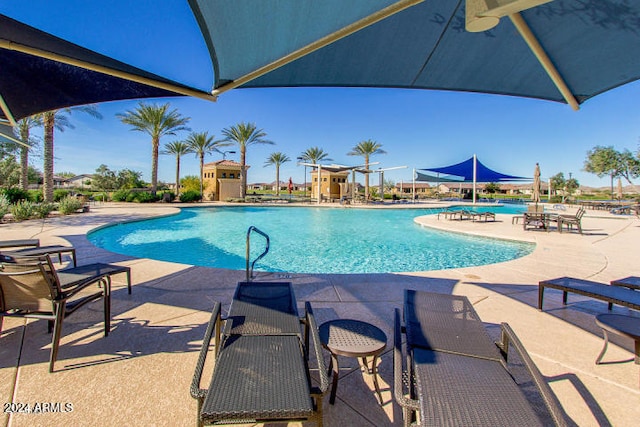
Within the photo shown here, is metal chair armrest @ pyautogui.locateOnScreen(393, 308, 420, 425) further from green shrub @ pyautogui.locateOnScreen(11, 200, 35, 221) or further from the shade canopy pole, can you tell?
green shrub @ pyautogui.locateOnScreen(11, 200, 35, 221)

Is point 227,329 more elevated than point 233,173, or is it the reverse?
point 233,173

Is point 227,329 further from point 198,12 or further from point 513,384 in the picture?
point 198,12

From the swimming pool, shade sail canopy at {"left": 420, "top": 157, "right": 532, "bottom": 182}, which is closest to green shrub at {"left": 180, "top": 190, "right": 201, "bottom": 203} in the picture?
the swimming pool

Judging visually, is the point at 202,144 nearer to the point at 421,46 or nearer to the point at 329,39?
the point at 421,46

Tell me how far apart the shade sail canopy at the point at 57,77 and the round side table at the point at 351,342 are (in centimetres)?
228

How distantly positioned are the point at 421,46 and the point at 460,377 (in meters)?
2.50

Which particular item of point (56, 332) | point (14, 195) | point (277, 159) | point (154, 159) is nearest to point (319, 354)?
point (56, 332)

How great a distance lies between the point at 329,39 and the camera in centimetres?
203

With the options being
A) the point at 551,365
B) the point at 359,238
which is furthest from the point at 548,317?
the point at 359,238

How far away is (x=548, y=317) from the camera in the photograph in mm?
3176

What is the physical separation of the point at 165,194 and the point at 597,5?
27.1 metres

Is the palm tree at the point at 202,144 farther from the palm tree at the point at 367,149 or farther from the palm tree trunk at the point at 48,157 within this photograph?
the palm tree at the point at 367,149

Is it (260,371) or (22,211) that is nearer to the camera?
(260,371)

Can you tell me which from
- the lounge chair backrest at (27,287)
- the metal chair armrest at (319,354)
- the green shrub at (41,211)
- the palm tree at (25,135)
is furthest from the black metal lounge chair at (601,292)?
the palm tree at (25,135)
